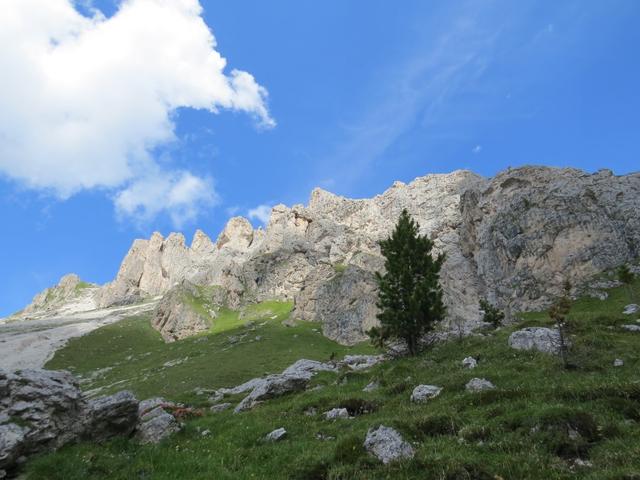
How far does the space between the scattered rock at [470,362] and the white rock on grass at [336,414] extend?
29.9 ft

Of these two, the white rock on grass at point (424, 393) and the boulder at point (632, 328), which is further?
the boulder at point (632, 328)

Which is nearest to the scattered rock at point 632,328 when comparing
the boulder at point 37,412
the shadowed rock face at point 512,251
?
the boulder at point 37,412

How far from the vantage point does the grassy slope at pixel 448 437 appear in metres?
10.9

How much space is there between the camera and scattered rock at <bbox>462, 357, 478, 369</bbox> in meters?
24.9

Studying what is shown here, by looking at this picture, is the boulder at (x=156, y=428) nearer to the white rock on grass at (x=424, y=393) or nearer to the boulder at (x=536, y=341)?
the white rock on grass at (x=424, y=393)

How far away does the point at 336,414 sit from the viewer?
1930 centimetres

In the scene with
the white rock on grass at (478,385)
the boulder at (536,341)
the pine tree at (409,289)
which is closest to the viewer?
the white rock on grass at (478,385)

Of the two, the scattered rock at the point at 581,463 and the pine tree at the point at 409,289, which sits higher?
the pine tree at the point at 409,289

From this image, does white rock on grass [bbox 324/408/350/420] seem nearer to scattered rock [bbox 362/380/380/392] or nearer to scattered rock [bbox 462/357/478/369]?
scattered rock [bbox 362/380/380/392]

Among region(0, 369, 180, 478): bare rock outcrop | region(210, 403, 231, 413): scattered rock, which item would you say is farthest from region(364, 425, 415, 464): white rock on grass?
region(210, 403, 231, 413): scattered rock

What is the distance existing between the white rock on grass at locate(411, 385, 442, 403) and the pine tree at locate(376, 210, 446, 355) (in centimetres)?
1525

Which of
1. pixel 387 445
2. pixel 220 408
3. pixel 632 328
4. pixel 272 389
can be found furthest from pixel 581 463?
pixel 632 328

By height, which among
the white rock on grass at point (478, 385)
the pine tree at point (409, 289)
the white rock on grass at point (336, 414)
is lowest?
the white rock on grass at point (336, 414)

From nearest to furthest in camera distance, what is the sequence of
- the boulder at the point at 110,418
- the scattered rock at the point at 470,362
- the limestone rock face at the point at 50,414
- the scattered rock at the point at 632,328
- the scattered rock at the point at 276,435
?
the limestone rock face at the point at 50,414
the scattered rock at the point at 276,435
the boulder at the point at 110,418
the scattered rock at the point at 470,362
the scattered rock at the point at 632,328
